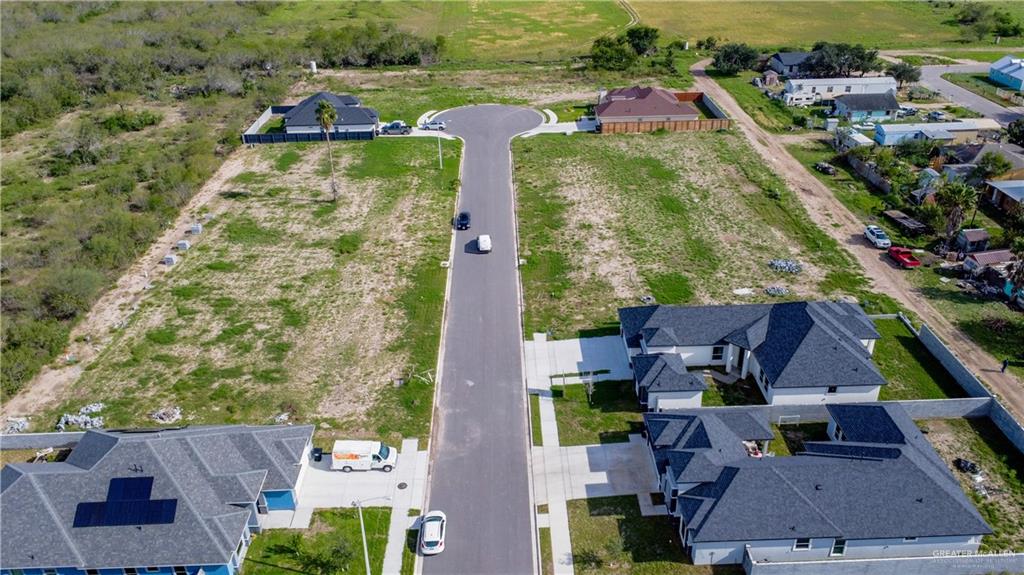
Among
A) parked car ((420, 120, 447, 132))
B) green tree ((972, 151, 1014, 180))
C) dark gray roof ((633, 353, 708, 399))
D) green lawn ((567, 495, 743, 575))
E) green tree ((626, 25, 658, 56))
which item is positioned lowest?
green lawn ((567, 495, 743, 575))

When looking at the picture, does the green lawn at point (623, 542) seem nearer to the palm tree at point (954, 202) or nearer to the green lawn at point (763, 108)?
the palm tree at point (954, 202)

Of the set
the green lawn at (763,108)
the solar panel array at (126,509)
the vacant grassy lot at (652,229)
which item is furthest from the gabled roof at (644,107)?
the solar panel array at (126,509)

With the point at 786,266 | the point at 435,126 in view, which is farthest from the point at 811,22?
the point at 786,266

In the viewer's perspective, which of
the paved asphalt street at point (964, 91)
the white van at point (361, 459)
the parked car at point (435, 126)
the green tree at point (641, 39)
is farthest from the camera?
the green tree at point (641, 39)

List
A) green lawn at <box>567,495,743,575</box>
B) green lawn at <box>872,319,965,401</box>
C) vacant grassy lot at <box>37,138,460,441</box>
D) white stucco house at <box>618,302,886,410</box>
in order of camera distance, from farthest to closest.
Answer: green lawn at <box>872,319,965,401</box>
vacant grassy lot at <box>37,138,460,441</box>
white stucco house at <box>618,302,886,410</box>
green lawn at <box>567,495,743,575</box>

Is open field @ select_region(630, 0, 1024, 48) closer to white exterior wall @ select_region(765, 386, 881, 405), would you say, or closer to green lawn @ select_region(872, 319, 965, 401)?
green lawn @ select_region(872, 319, 965, 401)

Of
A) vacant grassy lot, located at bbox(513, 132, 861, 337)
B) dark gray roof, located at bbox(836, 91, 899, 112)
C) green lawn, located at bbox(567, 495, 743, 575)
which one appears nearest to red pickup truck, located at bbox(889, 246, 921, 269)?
vacant grassy lot, located at bbox(513, 132, 861, 337)
